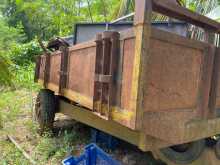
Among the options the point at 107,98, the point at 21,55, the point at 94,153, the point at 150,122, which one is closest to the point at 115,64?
the point at 107,98

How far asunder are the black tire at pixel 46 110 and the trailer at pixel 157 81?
199 centimetres

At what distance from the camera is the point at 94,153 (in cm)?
300

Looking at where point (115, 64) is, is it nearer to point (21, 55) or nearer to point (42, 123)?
point (42, 123)

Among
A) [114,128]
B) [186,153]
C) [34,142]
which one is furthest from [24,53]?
[186,153]

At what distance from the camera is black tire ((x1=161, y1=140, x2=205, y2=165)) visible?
2.44 metres

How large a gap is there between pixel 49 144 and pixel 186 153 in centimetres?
235

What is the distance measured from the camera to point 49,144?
14.1 ft

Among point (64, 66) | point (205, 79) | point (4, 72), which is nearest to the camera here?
point (205, 79)

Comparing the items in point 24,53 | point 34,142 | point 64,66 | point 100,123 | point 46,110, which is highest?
point 64,66

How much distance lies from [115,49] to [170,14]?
0.42 metres

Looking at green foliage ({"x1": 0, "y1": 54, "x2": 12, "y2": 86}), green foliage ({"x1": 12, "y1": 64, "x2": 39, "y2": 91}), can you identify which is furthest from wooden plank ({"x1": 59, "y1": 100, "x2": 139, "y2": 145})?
green foliage ({"x1": 12, "y1": 64, "x2": 39, "y2": 91})

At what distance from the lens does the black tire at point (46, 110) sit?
4438 millimetres

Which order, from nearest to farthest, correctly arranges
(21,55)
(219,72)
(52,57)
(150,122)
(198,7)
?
(150,122) → (219,72) → (52,57) → (198,7) → (21,55)

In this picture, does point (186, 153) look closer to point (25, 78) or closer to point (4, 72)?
point (4, 72)
